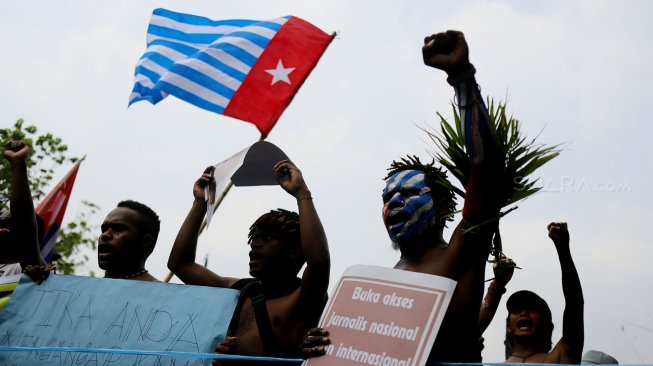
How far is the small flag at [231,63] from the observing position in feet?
23.1

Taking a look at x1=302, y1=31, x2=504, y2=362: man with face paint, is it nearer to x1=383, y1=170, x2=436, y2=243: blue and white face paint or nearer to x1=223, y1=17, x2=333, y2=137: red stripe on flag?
x1=383, y1=170, x2=436, y2=243: blue and white face paint

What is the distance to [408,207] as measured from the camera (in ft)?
10.5

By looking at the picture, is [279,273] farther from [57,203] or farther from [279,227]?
[57,203]

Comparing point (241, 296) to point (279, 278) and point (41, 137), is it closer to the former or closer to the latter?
point (279, 278)

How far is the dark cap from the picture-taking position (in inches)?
167

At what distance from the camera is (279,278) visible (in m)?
3.65

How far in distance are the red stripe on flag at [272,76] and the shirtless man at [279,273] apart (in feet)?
9.91

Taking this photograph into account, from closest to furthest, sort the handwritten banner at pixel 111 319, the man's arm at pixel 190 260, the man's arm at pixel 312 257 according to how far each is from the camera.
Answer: the man's arm at pixel 312 257 → the handwritten banner at pixel 111 319 → the man's arm at pixel 190 260

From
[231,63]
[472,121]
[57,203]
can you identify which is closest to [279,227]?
[472,121]

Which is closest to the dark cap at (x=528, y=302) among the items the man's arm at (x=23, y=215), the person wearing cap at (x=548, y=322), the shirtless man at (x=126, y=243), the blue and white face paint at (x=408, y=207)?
the person wearing cap at (x=548, y=322)

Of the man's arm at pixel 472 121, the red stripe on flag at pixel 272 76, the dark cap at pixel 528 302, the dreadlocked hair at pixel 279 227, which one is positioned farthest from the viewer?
the red stripe on flag at pixel 272 76

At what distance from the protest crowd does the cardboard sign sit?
0.03 metres

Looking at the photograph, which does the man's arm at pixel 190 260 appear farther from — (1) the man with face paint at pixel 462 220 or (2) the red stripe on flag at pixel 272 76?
(2) the red stripe on flag at pixel 272 76

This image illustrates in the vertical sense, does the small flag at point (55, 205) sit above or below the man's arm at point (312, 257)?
below
